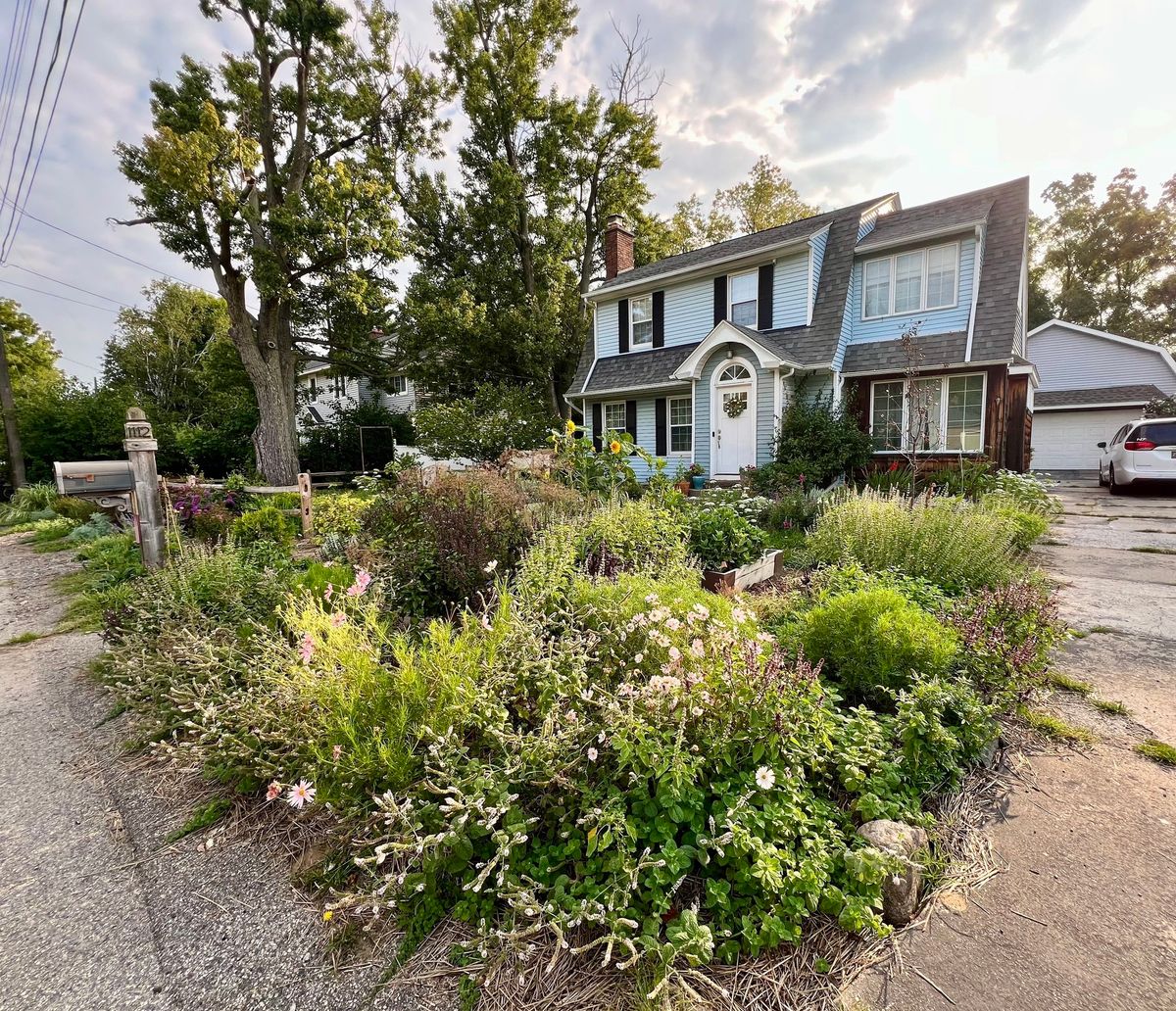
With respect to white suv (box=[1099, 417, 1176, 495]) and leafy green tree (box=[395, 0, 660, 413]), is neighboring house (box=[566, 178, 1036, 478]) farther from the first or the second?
leafy green tree (box=[395, 0, 660, 413])

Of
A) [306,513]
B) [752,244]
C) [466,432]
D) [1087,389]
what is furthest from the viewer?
[1087,389]

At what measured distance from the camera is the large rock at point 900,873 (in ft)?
5.43

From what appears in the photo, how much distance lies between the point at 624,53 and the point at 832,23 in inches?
545

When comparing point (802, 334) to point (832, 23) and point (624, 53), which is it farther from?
point (624, 53)

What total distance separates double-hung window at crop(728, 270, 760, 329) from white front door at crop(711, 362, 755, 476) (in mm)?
1758

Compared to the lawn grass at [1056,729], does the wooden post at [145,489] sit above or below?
above

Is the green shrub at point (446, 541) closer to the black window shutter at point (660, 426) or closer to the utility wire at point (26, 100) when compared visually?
the utility wire at point (26, 100)

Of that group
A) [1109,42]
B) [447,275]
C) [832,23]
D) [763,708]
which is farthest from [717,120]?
[763,708]

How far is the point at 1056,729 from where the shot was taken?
2631mm

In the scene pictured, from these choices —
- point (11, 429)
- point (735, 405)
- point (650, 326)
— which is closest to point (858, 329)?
point (735, 405)

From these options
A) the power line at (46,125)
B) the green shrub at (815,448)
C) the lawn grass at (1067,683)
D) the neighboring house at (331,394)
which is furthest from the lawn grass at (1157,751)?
the neighboring house at (331,394)

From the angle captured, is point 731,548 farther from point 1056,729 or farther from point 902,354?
point 902,354

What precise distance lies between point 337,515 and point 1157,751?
28.5 ft

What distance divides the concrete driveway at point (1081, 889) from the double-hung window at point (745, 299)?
1107 centimetres
